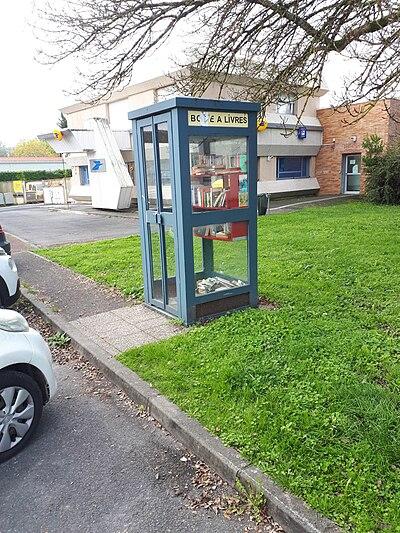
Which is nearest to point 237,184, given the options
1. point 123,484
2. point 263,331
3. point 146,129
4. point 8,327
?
point 146,129

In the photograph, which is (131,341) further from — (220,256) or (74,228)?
(74,228)

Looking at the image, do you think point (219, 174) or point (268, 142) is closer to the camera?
point (219, 174)

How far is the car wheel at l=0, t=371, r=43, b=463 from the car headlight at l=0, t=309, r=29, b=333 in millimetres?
332

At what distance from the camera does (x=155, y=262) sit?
225 inches

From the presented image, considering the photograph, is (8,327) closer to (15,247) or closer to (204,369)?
(204,369)

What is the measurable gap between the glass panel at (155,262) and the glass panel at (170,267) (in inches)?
6.3

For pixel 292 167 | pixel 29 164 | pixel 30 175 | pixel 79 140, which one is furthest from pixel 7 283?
pixel 29 164

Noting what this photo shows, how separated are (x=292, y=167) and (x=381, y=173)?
6.85m

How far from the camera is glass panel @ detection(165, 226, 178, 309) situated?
5289 mm

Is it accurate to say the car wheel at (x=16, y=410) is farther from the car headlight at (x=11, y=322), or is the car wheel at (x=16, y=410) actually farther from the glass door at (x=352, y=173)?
the glass door at (x=352, y=173)

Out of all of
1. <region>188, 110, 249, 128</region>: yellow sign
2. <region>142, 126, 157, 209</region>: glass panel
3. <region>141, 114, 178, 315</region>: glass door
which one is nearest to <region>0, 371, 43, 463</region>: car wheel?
<region>141, 114, 178, 315</region>: glass door

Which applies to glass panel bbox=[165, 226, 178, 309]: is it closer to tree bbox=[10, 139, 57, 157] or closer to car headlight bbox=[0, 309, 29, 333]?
car headlight bbox=[0, 309, 29, 333]

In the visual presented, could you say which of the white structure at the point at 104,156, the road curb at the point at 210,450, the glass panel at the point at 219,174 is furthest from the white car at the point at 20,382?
the white structure at the point at 104,156

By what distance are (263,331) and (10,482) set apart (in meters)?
2.72
